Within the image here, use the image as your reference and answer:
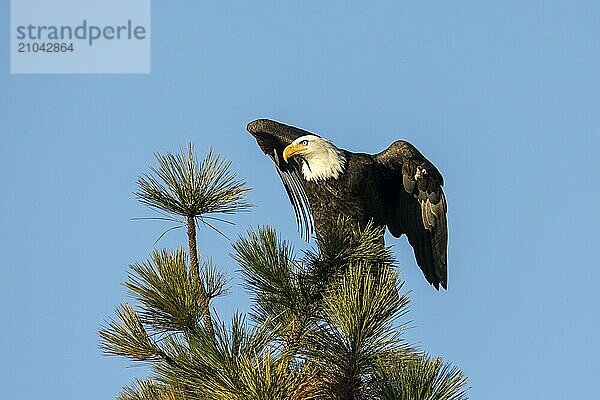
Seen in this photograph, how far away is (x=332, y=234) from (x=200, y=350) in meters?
1.27

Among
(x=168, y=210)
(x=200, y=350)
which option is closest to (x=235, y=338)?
(x=200, y=350)

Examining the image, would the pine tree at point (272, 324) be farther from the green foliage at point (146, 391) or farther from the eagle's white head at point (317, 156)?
the eagle's white head at point (317, 156)

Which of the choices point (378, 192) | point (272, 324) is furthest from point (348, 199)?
point (272, 324)

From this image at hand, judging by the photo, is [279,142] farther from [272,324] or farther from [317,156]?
[272,324]

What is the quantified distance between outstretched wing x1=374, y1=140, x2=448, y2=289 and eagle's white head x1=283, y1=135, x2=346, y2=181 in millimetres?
458

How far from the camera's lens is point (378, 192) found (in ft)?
29.5

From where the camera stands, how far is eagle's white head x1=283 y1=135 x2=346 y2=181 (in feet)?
29.0

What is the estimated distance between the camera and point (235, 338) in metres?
5.22

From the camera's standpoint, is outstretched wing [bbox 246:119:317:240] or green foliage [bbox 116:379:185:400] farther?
outstretched wing [bbox 246:119:317:240]

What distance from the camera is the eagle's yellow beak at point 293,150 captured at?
29.4 feet

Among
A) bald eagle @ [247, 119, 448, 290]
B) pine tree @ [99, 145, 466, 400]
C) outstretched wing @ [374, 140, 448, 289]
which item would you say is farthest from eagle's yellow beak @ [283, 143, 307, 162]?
pine tree @ [99, 145, 466, 400]

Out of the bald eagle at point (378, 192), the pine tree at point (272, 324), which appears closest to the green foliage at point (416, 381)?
the pine tree at point (272, 324)

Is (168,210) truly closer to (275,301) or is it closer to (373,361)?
(275,301)

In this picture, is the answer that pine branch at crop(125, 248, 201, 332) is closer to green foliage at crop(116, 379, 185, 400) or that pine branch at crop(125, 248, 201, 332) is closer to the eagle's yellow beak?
green foliage at crop(116, 379, 185, 400)
